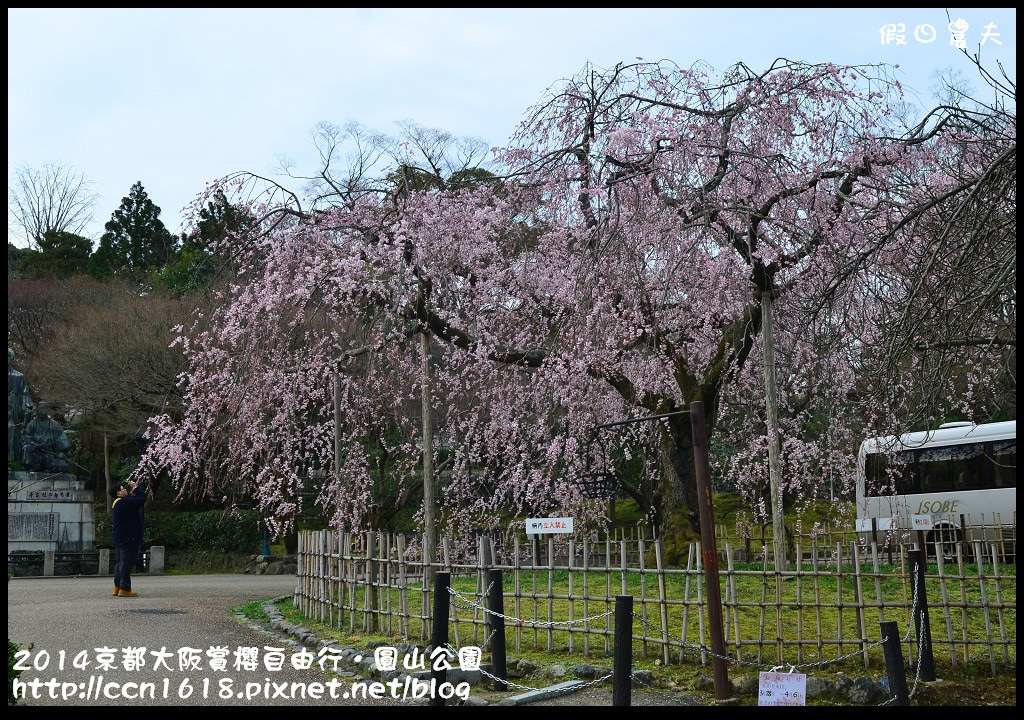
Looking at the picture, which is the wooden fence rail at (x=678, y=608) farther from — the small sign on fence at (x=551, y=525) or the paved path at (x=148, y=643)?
the paved path at (x=148, y=643)

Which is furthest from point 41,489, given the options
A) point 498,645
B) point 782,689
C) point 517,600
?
point 782,689

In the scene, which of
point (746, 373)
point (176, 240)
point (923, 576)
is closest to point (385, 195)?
point (746, 373)

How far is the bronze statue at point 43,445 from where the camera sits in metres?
25.7

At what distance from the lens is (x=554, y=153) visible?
11047 millimetres

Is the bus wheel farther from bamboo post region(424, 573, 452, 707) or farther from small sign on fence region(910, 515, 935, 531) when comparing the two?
bamboo post region(424, 573, 452, 707)

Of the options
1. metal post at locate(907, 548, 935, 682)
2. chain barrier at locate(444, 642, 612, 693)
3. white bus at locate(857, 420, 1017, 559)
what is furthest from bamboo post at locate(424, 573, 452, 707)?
white bus at locate(857, 420, 1017, 559)

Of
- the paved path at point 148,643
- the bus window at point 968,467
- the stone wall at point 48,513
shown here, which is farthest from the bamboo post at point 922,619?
the stone wall at point 48,513

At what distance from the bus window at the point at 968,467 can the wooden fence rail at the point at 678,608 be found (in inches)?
347

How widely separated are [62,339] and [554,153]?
22.2m

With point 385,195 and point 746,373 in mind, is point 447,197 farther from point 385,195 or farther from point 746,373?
point 746,373

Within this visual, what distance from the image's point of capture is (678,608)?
985 cm

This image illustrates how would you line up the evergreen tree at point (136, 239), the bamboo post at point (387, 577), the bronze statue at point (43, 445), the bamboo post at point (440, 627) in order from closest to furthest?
the bamboo post at point (440, 627)
the bamboo post at point (387, 577)
the bronze statue at point (43, 445)
the evergreen tree at point (136, 239)

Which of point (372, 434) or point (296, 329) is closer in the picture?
point (296, 329)

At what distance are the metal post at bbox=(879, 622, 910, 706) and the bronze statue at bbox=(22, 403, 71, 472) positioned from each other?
24.9 metres
